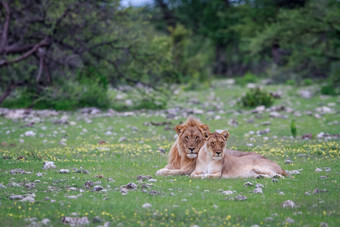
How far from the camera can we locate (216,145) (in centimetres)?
987

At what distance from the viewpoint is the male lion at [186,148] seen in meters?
10.5

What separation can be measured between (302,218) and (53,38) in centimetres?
1984

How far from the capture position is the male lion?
412 inches

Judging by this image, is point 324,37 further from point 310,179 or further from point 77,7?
point 310,179

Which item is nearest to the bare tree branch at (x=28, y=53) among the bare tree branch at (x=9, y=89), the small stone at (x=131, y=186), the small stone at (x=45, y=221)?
the bare tree branch at (x=9, y=89)

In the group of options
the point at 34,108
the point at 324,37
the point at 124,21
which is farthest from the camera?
the point at 324,37

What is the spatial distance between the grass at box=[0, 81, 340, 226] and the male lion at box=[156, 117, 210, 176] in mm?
391

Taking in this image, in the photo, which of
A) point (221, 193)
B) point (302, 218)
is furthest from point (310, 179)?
point (302, 218)

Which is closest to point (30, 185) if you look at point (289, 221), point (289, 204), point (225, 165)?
point (225, 165)

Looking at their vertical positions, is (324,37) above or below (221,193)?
above

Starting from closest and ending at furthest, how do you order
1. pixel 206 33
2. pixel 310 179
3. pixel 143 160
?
pixel 310 179, pixel 143 160, pixel 206 33

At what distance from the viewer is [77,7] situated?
24.8m

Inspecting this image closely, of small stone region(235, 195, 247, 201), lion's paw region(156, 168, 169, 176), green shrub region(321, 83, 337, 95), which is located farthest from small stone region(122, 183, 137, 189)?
green shrub region(321, 83, 337, 95)

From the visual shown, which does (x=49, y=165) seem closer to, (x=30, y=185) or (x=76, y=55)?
(x=30, y=185)
